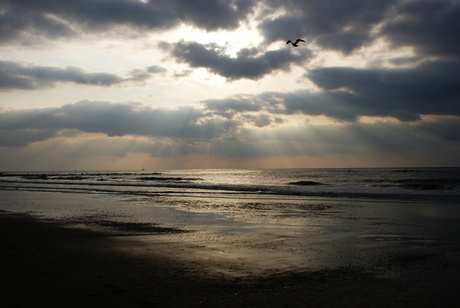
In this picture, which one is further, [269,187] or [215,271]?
[269,187]

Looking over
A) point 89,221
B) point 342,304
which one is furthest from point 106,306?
point 89,221

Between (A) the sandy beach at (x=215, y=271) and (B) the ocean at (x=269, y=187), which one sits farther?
(B) the ocean at (x=269, y=187)

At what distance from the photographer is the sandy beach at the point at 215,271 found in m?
6.28

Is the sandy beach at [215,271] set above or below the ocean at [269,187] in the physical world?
above

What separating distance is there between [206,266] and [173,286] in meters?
1.65

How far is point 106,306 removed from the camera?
589 cm

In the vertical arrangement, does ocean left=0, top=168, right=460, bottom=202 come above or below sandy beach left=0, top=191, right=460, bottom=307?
below

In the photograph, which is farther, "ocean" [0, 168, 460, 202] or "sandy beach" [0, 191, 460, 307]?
"ocean" [0, 168, 460, 202]

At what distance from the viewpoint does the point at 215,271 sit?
8.05m

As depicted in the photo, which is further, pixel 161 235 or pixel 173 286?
pixel 161 235

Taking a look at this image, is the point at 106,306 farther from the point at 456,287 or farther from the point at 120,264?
the point at 456,287

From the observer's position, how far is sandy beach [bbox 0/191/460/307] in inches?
247

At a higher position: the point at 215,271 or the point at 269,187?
the point at 215,271

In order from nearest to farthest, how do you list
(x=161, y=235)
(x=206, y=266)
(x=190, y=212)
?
(x=206, y=266) → (x=161, y=235) → (x=190, y=212)
